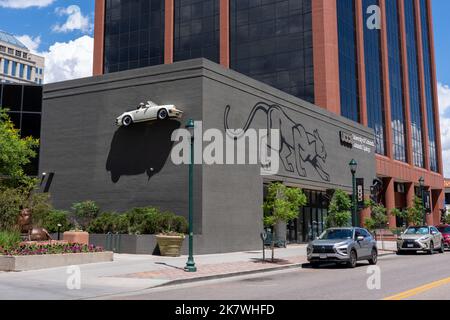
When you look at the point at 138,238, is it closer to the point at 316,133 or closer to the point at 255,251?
the point at 255,251

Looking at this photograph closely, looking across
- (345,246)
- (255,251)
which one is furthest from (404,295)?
(255,251)

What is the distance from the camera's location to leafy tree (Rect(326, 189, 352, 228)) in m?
31.0

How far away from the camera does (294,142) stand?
34.9 m

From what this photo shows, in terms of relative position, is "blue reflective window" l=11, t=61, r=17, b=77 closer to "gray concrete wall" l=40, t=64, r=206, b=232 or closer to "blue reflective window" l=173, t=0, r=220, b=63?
"blue reflective window" l=173, t=0, r=220, b=63

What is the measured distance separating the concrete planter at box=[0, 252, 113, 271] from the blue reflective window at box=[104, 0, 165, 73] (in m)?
40.5

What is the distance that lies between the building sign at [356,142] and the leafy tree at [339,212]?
427 inches

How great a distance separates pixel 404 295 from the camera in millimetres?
11469

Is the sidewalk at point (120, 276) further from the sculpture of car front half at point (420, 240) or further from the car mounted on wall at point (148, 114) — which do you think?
the sculpture of car front half at point (420, 240)

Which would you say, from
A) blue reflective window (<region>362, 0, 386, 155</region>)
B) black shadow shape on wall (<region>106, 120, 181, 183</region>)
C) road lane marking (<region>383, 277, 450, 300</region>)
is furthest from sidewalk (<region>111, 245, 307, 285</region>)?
blue reflective window (<region>362, 0, 386, 155</region>)

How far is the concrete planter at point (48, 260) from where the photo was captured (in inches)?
676

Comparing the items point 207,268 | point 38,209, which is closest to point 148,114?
point 38,209

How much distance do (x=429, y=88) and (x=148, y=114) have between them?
61495 millimetres

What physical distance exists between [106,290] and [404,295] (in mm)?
7278

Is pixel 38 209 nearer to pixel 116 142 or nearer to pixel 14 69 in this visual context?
pixel 116 142
